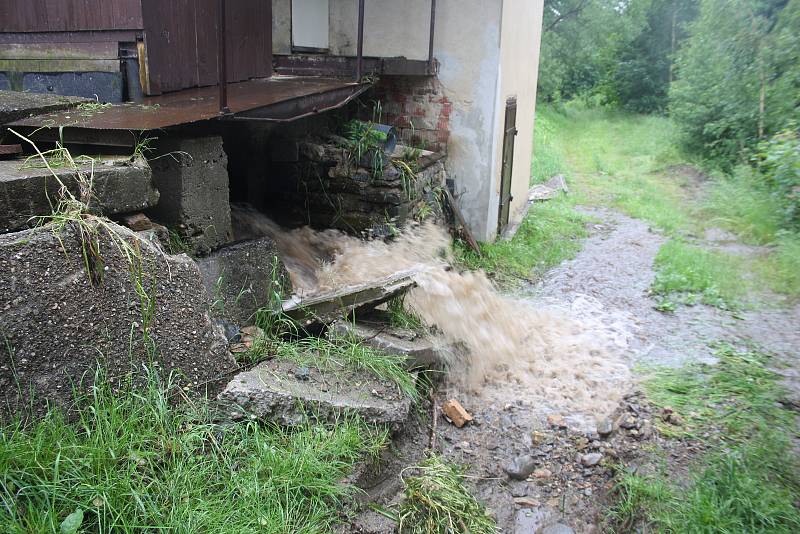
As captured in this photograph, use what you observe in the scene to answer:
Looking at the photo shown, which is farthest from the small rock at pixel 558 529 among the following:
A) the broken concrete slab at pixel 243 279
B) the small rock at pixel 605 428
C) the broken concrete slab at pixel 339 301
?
the broken concrete slab at pixel 243 279

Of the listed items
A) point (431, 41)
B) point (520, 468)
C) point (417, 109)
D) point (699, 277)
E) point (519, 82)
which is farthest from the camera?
point (519, 82)

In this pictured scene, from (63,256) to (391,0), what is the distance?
5885 millimetres

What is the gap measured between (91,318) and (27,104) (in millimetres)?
2358

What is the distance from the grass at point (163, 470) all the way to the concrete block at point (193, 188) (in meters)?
1.58

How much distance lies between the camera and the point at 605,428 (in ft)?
14.3

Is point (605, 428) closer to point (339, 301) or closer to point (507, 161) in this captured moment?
point (339, 301)

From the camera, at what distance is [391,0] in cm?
762

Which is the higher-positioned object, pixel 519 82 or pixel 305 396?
pixel 519 82

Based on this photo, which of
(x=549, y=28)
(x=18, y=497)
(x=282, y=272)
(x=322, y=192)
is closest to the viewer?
(x=18, y=497)

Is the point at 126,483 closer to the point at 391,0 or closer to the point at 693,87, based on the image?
the point at 391,0

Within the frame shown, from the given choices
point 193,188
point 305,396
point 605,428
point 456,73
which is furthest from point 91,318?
point 456,73

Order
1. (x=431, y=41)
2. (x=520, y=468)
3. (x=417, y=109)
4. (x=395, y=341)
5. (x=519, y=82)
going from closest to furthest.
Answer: (x=520, y=468), (x=395, y=341), (x=431, y=41), (x=417, y=109), (x=519, y=82)

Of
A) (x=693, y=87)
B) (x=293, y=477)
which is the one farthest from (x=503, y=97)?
(x=693, y=87)

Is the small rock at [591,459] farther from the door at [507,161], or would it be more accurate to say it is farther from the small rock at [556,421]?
the door at [507,161]
